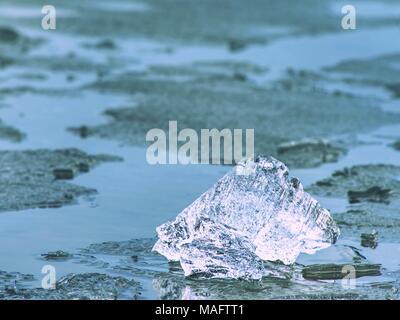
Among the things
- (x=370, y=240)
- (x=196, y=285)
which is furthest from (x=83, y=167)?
(x=196, y=285)

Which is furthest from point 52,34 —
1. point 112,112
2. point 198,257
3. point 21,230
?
point 198,257

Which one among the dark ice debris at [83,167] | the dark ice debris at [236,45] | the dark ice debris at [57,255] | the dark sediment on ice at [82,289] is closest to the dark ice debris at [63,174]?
the dark ice debris at [83,167]

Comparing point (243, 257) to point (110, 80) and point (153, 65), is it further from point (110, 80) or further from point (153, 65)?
point (153, 65)

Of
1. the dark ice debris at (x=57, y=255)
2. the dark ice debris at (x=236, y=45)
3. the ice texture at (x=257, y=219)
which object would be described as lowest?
the dark ice debris at (x=57, y=255)

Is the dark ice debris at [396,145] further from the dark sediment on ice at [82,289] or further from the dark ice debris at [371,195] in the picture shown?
the dark sediment on ice at [82,289]

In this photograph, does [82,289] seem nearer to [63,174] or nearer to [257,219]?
[257,219]

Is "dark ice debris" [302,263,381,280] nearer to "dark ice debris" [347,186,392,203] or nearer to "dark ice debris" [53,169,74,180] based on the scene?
"dark ice debris" [347,186,392,203]
